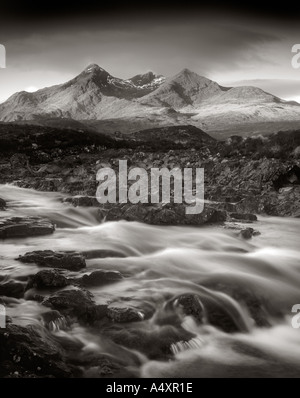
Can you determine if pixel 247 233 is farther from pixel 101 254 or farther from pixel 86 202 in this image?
pixel 86 202

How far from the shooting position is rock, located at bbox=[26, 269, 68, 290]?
9.82m

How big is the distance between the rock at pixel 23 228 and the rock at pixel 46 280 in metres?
5.10

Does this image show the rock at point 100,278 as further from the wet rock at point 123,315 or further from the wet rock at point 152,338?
the wet rock at point 152,338

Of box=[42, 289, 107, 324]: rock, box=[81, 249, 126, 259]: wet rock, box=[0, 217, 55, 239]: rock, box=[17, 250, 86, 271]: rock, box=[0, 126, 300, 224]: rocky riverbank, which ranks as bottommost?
box=[42, 289, 107, 324]: rock

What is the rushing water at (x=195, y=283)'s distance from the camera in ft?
26.2

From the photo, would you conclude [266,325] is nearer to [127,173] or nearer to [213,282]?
[213,282]

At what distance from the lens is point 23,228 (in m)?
15.0

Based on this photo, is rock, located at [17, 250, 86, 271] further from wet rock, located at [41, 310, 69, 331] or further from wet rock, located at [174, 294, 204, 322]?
wet rock, located at [174, 294, 204, 322]

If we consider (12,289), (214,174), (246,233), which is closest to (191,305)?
(12,289)

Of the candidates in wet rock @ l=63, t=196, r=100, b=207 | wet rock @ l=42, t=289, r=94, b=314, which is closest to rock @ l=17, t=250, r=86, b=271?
wet rock @ l=42, t=289, r=94, b=314

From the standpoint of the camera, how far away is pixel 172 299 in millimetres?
10008

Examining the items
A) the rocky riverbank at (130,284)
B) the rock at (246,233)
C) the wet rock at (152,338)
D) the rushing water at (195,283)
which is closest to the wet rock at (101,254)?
the rocky riverbank at (130,284)

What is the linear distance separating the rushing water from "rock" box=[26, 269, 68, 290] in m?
0.59

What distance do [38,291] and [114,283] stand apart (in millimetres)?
1954
